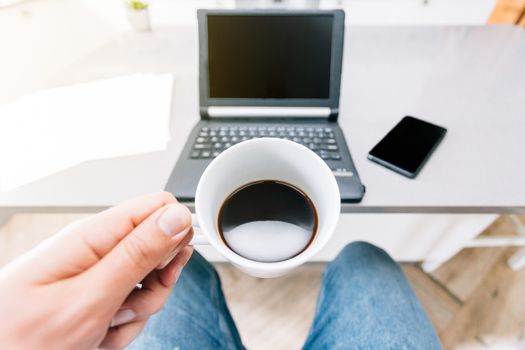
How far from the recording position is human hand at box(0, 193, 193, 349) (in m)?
A: 0.26

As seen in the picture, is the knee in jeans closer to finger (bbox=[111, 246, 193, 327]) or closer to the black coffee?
the black coffee

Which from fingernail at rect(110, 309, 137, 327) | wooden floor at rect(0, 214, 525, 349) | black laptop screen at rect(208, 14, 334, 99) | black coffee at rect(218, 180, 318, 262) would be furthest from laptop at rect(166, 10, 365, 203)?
wooden floor at rect(0, 214, 525, 349)

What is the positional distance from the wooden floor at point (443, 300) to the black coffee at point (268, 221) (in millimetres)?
725

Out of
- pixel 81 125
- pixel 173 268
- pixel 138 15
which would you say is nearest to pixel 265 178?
pixel 173 268

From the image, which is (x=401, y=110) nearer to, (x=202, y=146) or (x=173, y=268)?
(x=202, y=146)

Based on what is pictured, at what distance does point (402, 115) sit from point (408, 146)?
12 centimetres

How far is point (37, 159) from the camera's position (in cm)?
54

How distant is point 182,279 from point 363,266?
0.45m

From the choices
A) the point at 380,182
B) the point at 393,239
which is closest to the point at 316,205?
the point at 380,182

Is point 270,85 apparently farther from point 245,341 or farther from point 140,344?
point 245,341

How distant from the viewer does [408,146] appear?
0.54 metres

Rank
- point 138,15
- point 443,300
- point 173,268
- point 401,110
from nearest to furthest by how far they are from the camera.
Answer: point 173,268
point 401,110
point 138,15
point 443,300

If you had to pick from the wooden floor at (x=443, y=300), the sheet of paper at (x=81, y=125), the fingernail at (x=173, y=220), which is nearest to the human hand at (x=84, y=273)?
the fingernail at (x=173, y=220)

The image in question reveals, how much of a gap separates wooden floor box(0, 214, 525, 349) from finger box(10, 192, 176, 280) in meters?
0.85
